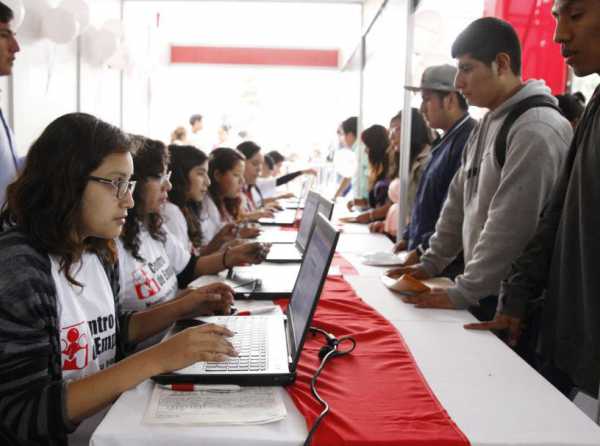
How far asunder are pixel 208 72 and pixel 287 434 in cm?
1105

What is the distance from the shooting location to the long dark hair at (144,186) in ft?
6.52

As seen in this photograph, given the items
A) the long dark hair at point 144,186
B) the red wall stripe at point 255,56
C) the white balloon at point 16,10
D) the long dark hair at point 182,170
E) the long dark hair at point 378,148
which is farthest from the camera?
the red wall stripe at point 255,56

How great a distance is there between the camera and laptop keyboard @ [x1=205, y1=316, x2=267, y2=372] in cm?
114

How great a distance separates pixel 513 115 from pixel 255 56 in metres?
9.61

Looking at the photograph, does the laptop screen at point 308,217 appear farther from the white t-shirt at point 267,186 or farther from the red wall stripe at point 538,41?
the white t-shirt at point 267,186

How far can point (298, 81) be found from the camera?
38.7ft

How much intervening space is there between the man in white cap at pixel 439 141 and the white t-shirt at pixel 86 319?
147 centimetres

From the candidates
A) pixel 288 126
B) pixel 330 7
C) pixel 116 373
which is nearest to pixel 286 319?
pixel 116 373

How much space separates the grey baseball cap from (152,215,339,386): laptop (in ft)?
4.96

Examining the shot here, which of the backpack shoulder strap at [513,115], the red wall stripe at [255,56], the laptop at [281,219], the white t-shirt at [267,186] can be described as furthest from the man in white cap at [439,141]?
the red wall stripe at [255,56]

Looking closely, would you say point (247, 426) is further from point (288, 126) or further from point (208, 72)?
point (288, 126)

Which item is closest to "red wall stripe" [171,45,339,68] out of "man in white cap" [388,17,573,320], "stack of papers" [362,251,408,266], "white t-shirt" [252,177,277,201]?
"white t-shirt" [252,177,277,201]

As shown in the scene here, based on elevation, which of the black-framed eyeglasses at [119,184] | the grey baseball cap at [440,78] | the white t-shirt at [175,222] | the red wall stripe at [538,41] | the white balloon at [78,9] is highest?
the white balloon at [78,9]

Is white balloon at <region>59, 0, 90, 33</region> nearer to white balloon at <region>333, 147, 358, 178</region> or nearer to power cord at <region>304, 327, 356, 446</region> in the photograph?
white balloon at <region>333, 147, 358, 178</region>
